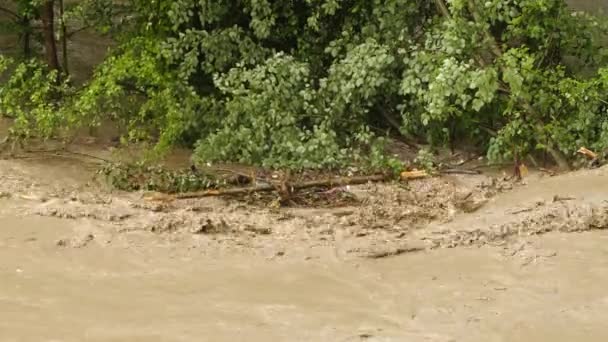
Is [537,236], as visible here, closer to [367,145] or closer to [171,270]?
[171,270]

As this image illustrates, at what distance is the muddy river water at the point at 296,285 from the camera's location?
3.69m

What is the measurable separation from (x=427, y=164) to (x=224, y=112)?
2.15 meters

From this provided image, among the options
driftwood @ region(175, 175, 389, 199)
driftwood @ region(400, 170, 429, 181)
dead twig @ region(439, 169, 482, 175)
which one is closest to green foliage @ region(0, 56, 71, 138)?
driftwood @ region(175, 175, 389, 199)

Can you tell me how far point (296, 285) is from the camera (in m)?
4.38

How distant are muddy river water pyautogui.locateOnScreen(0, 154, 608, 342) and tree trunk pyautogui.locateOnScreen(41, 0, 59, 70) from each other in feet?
13.3

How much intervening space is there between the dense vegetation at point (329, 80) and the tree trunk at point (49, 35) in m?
0.39

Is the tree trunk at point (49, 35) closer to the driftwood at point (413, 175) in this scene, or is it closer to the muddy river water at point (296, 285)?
the muddy river water at point (296, 285)

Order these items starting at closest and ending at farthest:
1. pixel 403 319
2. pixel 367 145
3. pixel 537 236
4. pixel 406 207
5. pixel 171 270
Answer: pixel 403 319, pixel 171 270, pixel 537 236, pixel 406 207, pixel 367 145

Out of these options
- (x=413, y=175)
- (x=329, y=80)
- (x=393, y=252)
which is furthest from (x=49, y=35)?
(x=393, y=252)

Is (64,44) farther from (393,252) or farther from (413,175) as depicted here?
(393,252)

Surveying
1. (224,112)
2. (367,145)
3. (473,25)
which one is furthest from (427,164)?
(224,112)

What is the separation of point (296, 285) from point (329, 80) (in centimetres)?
421

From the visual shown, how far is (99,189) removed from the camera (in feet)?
23.1

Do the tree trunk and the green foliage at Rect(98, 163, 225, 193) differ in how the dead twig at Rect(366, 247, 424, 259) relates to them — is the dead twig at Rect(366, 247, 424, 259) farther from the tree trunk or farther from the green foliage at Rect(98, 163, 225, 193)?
the tree trunk
